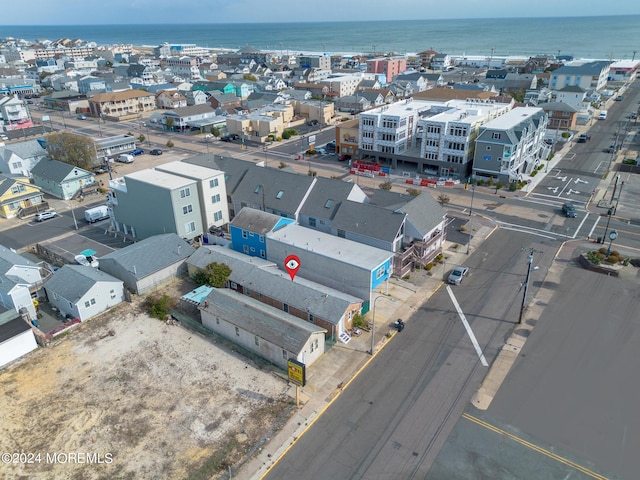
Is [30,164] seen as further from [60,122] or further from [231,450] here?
[231,450]

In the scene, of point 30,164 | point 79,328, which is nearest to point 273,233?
point 79,328

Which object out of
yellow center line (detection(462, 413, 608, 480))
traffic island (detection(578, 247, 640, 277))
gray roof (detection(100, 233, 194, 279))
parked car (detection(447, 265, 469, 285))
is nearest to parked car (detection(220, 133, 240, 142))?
gray roof (detection(100, 233, 194, 279))

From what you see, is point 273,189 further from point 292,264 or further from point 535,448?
point 535,448

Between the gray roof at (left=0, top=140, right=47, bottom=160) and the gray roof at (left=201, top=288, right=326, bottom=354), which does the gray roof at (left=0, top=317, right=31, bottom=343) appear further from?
the gray roof at (left=0, top=140, right=47, bottom=160)

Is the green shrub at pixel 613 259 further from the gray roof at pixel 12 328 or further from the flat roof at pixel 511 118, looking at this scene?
the gray roof at pixel 12 328

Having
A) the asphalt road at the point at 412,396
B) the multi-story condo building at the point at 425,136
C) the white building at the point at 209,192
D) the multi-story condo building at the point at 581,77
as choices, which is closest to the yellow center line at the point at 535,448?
the asphalt road at the point at 412,396

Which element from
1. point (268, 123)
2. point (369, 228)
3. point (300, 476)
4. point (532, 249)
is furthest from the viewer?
point (268, 123)
